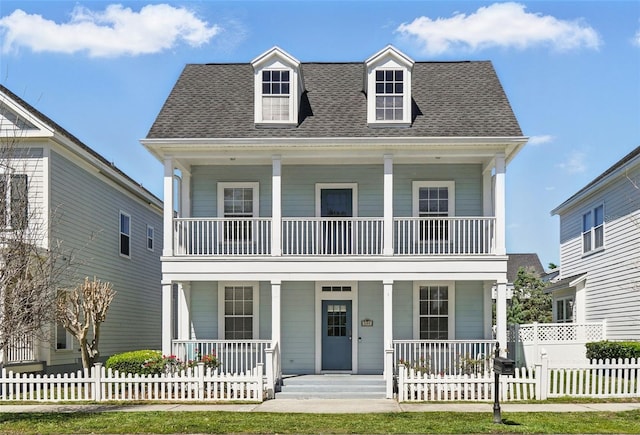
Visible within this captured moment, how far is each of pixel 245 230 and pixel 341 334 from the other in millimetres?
3877

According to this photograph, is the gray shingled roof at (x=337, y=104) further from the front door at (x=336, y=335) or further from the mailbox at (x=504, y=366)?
the mailbox at (x=504, y=366)

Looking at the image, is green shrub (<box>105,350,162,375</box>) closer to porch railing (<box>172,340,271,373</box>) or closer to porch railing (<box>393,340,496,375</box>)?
porch railing (<box>172,340,271,373</box>)

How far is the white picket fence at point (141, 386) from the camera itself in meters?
15.8

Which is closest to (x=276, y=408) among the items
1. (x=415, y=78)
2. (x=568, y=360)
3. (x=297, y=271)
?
(x=297, y=271)

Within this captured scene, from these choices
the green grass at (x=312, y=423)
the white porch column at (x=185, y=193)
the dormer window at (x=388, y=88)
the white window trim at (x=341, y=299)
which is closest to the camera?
the green grass at (x=312, y=423)

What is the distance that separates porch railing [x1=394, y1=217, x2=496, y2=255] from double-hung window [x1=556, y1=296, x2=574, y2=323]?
34.6 ft

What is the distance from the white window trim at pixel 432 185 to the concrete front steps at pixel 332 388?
4704 mm

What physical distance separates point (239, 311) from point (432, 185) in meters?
6.24

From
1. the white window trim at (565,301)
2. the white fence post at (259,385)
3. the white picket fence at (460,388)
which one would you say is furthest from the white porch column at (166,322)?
the white window trim at (565,301)

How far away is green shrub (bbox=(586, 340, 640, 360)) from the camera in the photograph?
2030cm

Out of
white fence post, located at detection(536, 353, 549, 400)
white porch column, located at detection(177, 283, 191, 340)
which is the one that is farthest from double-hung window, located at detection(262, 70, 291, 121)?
white fence post, located at detection(536, 353, 549, 400)

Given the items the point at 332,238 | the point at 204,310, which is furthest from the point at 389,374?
the point at 204,310

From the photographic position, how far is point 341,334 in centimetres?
1961

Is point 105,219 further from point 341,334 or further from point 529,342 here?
point 529,342
